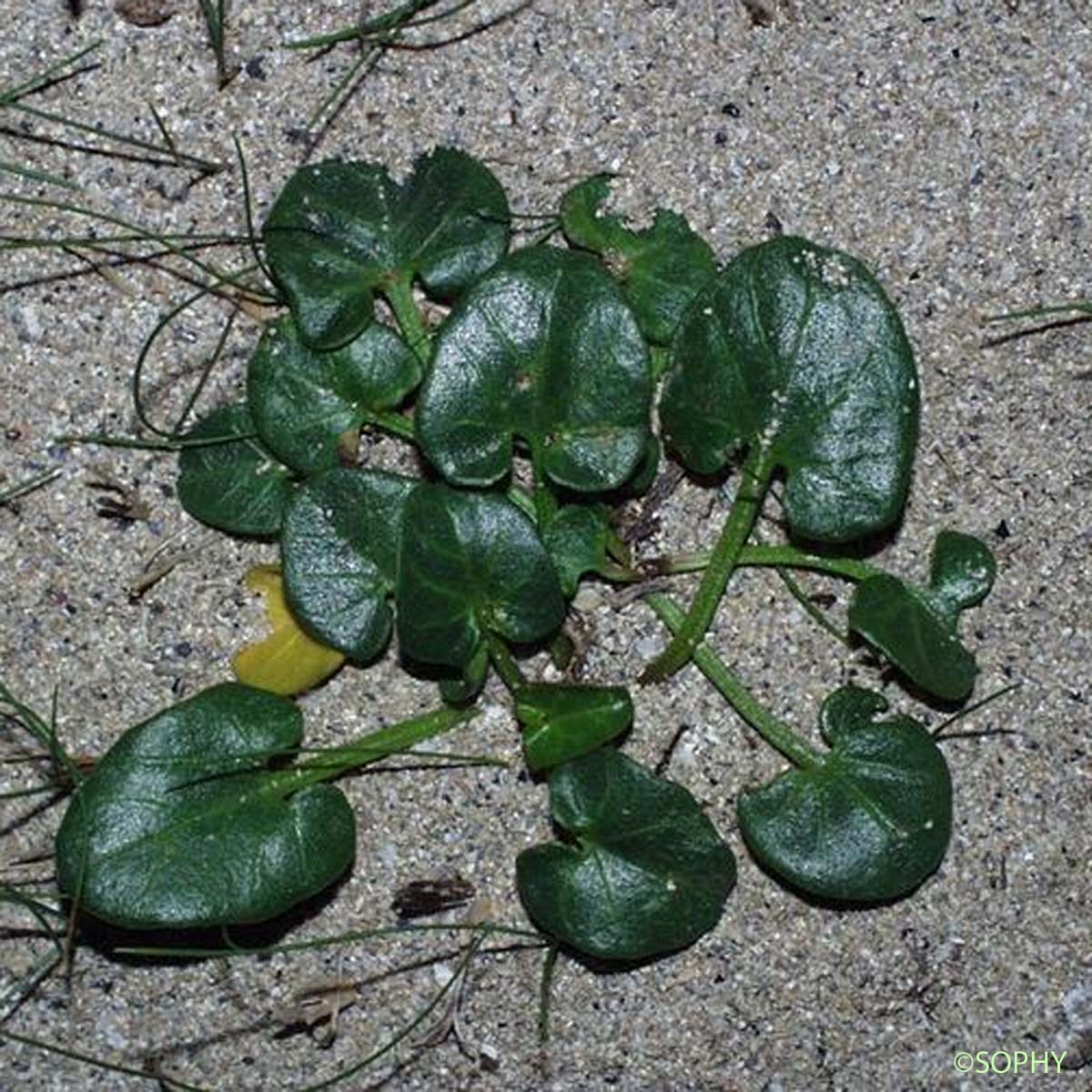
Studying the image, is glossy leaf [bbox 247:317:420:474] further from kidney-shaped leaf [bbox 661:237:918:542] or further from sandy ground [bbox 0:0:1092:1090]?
kidney-shaped leaf [bbox 661:237:918:542]

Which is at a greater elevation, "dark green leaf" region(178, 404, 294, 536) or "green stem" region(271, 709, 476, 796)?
"dark green leaf" region(178, 404, 294, 536)

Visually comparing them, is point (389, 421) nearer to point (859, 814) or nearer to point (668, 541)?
point (668, 541)

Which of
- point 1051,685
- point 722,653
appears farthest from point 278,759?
point 1051,685

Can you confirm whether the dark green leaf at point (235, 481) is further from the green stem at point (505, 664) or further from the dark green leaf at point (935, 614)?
the dark green leaf at point (935, 614)

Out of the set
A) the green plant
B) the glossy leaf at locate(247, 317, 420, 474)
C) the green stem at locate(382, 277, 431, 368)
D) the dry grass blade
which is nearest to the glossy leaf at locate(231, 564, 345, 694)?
the green plant

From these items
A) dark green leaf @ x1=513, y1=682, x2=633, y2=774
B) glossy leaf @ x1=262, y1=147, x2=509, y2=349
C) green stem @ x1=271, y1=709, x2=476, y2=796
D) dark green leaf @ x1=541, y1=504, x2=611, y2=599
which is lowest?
green stem @ x1=271, y1=709, x2=476, y2=796
